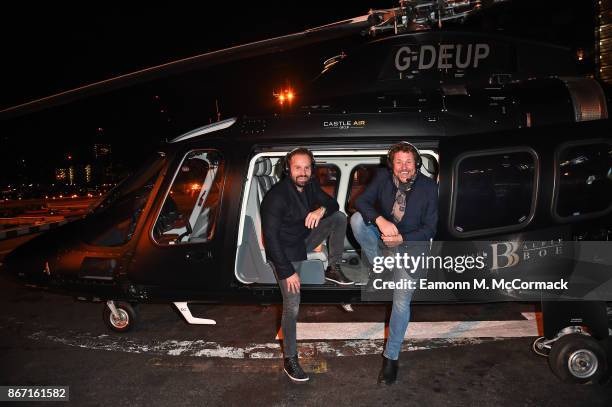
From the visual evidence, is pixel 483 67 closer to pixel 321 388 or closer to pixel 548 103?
pixel 548 103

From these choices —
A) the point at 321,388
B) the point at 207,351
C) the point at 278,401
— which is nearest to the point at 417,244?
the point at 321,388

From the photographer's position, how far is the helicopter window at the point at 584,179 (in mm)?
3691

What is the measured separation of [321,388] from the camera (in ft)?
11.3

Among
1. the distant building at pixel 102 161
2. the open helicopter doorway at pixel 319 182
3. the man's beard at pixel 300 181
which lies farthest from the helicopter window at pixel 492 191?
the distant building at pixel 102 161

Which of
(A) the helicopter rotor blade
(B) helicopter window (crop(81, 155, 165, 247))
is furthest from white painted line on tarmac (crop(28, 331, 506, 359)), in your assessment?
(A) the helicopter rotor blade

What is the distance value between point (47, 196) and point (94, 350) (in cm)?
2758

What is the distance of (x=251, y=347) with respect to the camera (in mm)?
4281

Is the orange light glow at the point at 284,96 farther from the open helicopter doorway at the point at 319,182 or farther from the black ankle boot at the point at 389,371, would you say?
the black ankle boot at the point at 389,371

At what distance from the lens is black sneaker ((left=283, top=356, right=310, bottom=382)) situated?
3.50 meters

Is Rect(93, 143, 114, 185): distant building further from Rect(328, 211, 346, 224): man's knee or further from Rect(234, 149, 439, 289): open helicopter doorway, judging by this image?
Rect(328, 211, 346, 224): man's knee

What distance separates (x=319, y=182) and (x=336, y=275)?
1400 mm

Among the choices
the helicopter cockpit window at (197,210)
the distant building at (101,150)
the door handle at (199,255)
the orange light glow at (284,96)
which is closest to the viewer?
the door handle at (199,255)
